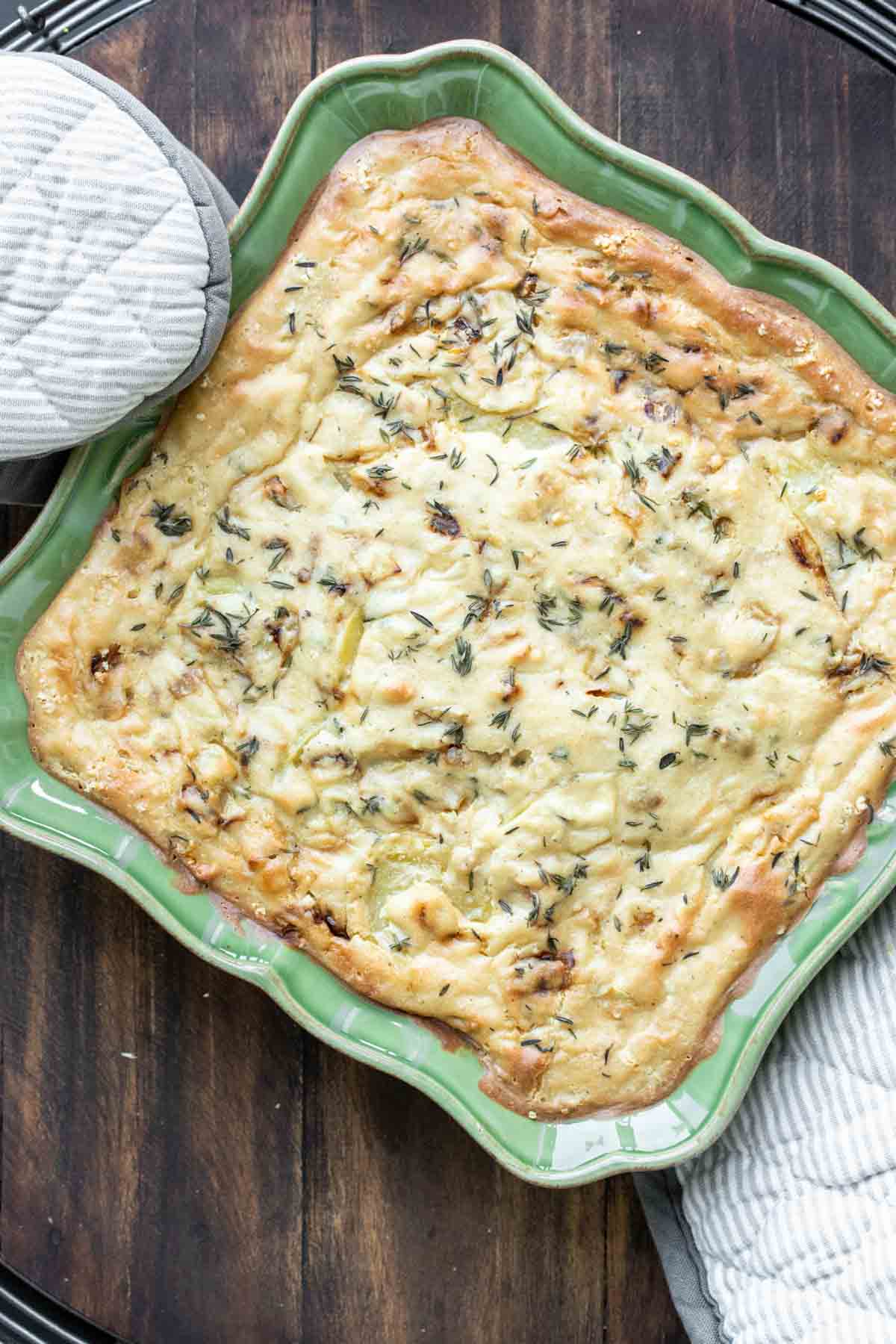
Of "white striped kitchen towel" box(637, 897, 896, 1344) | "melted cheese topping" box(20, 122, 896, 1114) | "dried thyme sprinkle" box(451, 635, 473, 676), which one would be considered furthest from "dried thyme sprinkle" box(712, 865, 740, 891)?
"dried thyme sprinkle" box(451, 635, 473, 676)

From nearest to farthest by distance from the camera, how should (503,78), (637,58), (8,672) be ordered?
1. (503,78)
2. (8,672)
3. (637,58)

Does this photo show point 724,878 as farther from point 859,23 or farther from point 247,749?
point 859,23

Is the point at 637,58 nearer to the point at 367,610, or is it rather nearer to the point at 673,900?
the point at 367,610

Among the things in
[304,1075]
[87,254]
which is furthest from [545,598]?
[304,1075]

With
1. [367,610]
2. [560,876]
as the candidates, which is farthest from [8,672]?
[560,876]

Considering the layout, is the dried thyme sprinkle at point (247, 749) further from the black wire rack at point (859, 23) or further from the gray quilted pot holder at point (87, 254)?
the black wire rack at point (859, 23)

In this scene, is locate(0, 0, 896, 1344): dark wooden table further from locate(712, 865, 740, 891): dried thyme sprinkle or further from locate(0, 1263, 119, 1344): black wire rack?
locate(712, 865, 740, 891): dried thyme sprinkle
